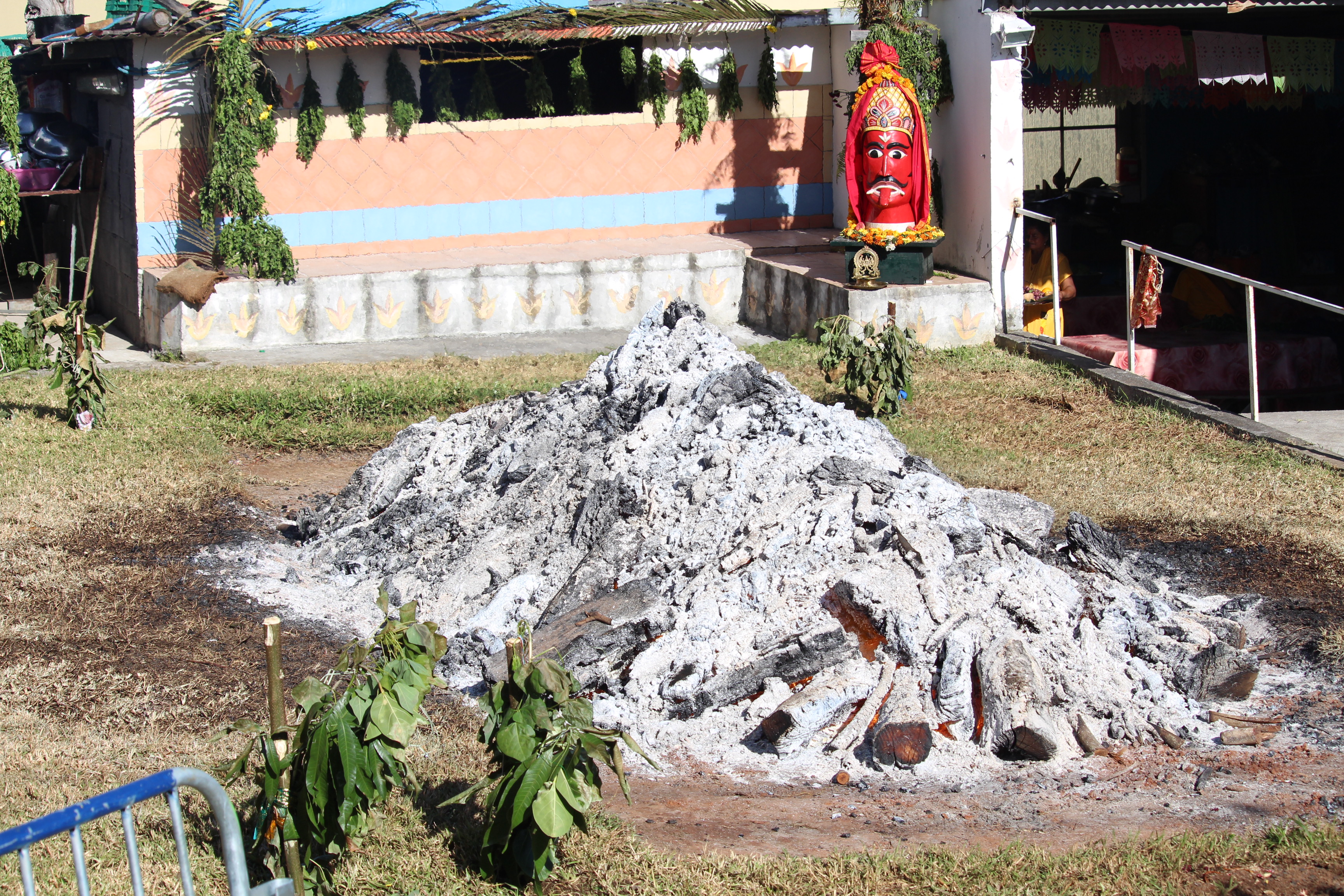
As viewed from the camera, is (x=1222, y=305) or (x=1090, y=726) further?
(x=1222, y=305)

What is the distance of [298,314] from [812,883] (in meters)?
10.7

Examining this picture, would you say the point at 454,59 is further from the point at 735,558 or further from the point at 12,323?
the point at 735,558

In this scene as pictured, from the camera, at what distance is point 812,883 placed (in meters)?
3.95

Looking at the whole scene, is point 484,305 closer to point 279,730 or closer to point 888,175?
point 888,175

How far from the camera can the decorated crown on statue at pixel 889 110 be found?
11930mm

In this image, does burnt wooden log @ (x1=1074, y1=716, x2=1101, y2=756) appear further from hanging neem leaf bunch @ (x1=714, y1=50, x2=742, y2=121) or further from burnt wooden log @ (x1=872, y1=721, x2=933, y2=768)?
hanging neem leaf bunch @ (x1=714, y1=50, x2=742, y2=121)

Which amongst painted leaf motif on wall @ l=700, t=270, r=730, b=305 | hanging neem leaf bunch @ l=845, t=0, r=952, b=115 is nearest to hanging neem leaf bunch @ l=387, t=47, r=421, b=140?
painted leaf motif on wall @ l=700, t=270, r=730, b=305

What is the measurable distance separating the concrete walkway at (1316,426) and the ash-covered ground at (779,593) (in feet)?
10.5

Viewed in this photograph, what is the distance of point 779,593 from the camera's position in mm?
5699

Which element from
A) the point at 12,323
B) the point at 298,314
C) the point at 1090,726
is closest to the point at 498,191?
the point at 298,314

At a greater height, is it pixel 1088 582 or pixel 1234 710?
pixel 1088 582

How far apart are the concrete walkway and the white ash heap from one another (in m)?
3.26

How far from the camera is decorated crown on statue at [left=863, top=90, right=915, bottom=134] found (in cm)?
1193

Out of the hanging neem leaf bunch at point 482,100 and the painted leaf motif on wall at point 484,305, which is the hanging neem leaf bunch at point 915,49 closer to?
the hanging neem leaf bunch at point 482,100
